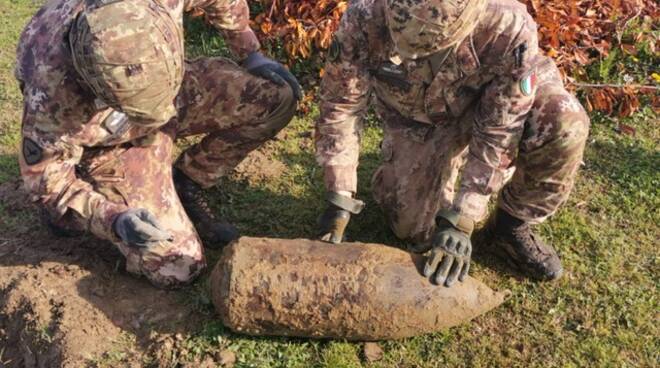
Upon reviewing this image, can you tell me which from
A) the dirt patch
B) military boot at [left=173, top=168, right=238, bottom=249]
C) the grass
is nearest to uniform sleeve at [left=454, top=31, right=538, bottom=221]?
the grass

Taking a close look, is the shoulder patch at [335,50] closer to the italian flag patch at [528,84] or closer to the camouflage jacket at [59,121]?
the camouflage jacket at [59,121]

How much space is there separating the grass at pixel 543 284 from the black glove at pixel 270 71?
73 cm

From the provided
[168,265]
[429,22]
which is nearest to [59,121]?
[168,265]

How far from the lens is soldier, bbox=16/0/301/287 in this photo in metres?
2.74

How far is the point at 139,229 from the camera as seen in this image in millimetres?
3164

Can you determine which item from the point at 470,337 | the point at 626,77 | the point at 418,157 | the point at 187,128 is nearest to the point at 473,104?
the point at 418,157

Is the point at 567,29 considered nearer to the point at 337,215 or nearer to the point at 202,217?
the point at 337,215

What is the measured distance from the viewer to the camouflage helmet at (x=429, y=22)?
2.60 m

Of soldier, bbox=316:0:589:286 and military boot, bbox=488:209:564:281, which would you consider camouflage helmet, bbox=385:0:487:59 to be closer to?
soldier, bbox=316:0:589:286

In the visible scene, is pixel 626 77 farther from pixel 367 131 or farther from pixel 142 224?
pixel 142 224

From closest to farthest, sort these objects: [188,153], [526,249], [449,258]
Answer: [449,258], [526,249], [188,153]

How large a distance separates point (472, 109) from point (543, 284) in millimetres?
1040

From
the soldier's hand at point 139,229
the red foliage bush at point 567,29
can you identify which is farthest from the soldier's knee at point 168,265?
the red foliage bush at point 567,29

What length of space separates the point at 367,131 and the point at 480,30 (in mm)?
1840
